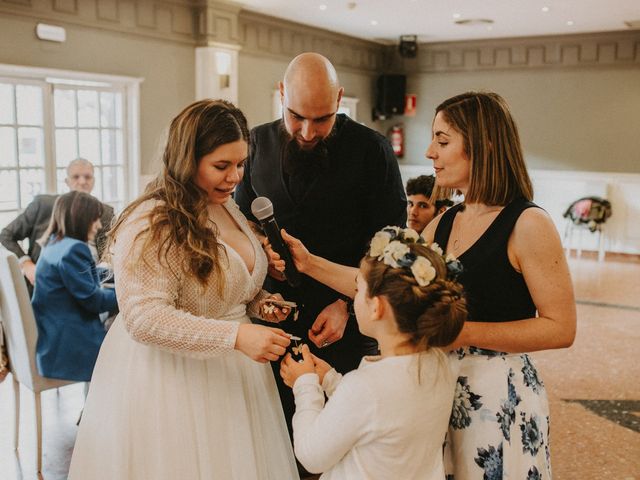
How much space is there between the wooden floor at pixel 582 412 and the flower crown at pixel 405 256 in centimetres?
249

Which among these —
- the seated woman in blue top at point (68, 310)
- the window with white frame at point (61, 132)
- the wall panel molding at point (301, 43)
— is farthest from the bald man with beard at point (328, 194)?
the wall panel molding at point (301, 43)

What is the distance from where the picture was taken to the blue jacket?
10.9 ft

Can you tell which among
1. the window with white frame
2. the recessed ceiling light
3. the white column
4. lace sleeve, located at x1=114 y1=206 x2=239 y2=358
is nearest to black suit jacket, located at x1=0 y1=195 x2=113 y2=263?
the window with white frame

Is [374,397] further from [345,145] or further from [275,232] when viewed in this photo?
[345,145]

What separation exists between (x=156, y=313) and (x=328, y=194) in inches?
38.0

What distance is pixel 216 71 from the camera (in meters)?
7.88

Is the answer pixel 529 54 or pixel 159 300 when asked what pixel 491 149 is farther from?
pixel 529 54

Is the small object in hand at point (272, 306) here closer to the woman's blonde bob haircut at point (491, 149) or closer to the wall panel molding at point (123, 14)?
the woman's blonde bob haircut at point (491, 149)

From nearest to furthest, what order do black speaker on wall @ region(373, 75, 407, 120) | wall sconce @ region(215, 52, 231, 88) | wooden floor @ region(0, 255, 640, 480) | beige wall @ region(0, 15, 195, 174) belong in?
wooden floor @ region(0, 255, 640, 480) < beige wall @ region(0, 15, 195, 174) < wall sconce @ region(215, 52, 231, 88) < black speaker on wall @ region(373, 75, 407, 120)

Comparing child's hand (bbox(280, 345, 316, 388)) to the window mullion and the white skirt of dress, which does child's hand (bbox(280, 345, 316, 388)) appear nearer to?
the white skirt of dress

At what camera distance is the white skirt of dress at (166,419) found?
68.6 inches

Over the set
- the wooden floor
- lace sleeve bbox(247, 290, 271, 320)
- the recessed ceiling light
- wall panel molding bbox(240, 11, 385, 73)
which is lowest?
the wooden floor

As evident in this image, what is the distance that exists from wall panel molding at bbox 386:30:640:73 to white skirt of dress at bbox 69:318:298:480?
994 centimetres

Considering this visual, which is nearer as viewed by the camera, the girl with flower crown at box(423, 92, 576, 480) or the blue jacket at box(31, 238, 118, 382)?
the girl with flower crown at box(423, 92, 576, 480)
